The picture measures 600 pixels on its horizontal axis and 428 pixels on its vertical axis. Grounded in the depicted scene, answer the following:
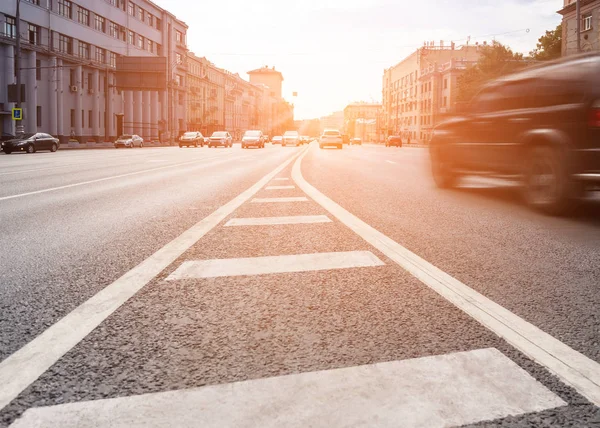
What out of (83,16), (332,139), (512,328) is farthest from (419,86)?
(512,328)

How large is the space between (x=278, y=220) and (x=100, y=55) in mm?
60482

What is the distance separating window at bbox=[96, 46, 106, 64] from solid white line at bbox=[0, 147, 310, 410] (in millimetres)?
61099

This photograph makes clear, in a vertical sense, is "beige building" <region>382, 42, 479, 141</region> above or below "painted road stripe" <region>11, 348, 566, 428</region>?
above

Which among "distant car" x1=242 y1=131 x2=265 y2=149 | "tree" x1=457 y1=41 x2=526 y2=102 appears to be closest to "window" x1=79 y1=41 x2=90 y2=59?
"distant car" x1=242 y1=131 x2=265 y2=149

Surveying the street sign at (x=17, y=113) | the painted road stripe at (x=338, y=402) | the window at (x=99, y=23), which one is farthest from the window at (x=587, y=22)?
the painted road stripe at (x=338, y=402)

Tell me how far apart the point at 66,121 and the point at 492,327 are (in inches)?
2246

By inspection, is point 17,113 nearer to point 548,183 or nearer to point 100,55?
point 100,55

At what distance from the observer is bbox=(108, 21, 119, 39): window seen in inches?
2500

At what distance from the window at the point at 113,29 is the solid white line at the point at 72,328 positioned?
64632mm

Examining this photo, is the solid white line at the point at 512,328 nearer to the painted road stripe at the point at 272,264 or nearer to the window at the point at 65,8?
the painted road stripe at the point at 272,264

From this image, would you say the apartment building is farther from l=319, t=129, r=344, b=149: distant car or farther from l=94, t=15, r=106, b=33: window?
l=319, t=129, r=344, b=149: distant car

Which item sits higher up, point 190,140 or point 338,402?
point 190,140

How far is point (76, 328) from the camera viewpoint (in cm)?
281

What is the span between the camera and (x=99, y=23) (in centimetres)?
6125
